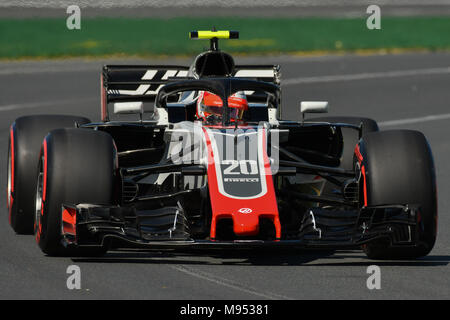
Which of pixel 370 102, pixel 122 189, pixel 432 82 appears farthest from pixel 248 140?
pixel 432 82

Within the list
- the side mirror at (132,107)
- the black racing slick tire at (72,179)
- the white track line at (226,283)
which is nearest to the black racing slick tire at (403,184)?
the white track line at (226,283)

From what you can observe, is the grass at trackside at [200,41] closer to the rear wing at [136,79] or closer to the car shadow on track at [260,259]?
the rear wing at [136,79]

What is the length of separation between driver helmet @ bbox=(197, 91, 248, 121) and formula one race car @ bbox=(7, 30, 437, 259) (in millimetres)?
12

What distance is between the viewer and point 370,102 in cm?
2166

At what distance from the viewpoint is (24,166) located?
9.81 m

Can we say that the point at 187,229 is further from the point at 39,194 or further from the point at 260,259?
the point at 39,194

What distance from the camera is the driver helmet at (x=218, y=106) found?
10242mm

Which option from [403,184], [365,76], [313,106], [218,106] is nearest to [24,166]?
[218,106]

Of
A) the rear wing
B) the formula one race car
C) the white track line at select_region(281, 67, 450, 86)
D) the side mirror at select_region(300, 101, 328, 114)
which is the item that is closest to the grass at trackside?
the white track line at select_region(281, 67, 450, 86)

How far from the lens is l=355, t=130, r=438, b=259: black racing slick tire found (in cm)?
859

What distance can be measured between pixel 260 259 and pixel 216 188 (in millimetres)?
682

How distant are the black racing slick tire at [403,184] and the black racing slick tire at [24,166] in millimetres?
2663

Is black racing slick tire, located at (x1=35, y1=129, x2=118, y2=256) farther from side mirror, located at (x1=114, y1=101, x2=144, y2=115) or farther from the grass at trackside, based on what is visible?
the grass at trackside
